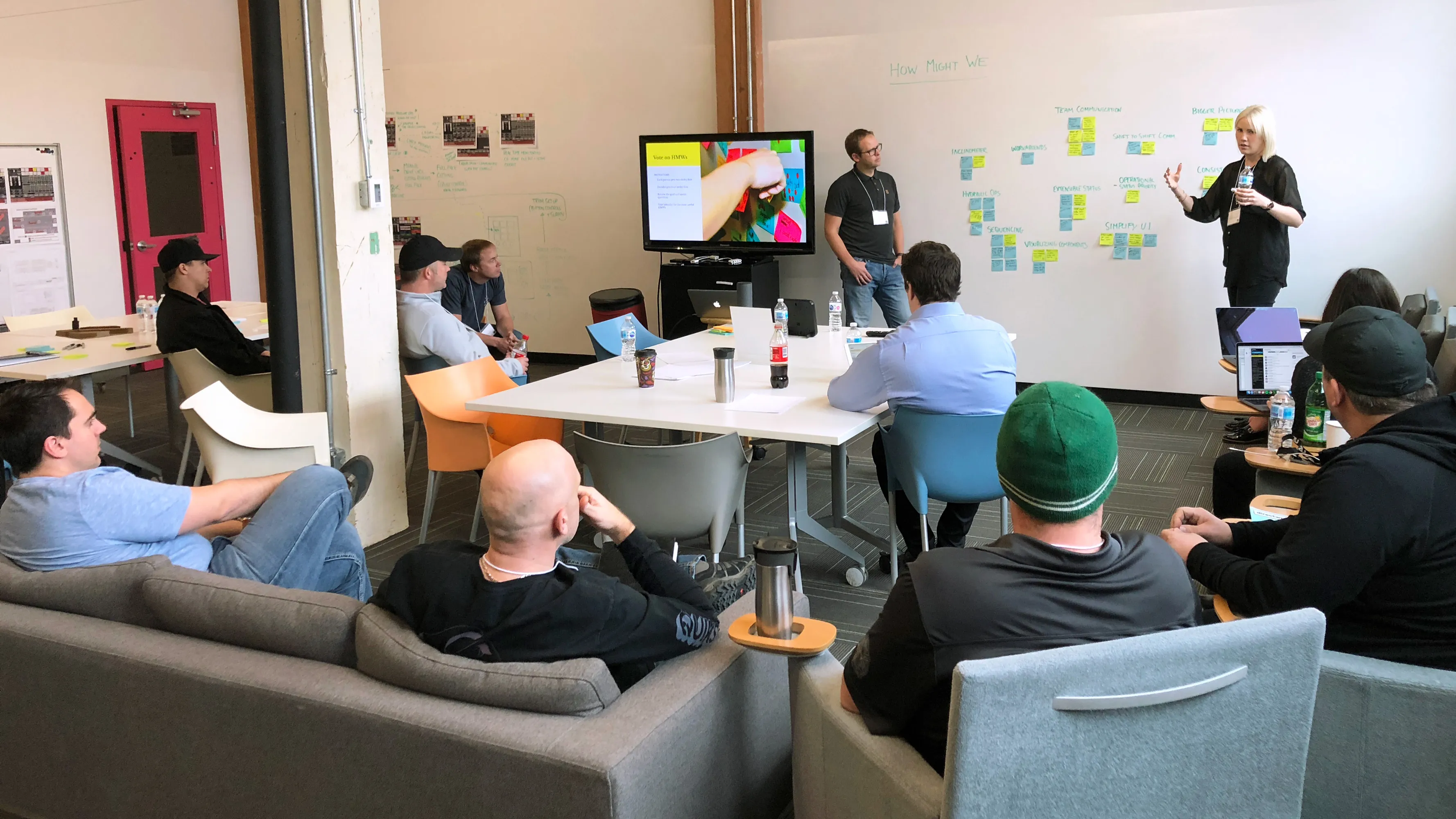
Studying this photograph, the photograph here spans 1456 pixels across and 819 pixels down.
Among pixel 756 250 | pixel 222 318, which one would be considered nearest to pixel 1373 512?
pixel 222 318

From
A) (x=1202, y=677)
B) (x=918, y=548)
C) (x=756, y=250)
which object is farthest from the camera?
(x=756, y=250)

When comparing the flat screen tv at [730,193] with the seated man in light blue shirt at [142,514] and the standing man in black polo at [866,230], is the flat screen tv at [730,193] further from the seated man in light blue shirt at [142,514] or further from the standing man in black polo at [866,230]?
the seated man in light blue shirt at [142,514]

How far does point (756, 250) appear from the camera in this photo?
7770 mm

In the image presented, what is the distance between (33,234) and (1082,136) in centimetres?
727

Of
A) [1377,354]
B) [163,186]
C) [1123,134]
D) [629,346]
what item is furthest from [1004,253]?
[163,186]

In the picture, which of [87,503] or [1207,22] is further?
[1207,22]

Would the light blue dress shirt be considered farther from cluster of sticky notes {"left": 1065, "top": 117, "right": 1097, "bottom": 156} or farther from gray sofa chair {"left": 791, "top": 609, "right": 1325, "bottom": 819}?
cluster of sticky notes {"left": 1065, "top": 117, "right": 1097, "bottom": 156}

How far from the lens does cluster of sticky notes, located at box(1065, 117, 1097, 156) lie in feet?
22.9

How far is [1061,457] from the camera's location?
67.4 inches

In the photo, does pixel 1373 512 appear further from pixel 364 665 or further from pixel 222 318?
pixel 222 318

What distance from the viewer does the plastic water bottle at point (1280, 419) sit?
3.36 meters

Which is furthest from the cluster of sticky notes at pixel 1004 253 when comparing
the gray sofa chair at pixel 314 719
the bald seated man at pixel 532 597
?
the bald seated man at pixel 532 597

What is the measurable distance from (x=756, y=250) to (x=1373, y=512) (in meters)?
5.98

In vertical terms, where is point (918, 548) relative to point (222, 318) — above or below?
below
